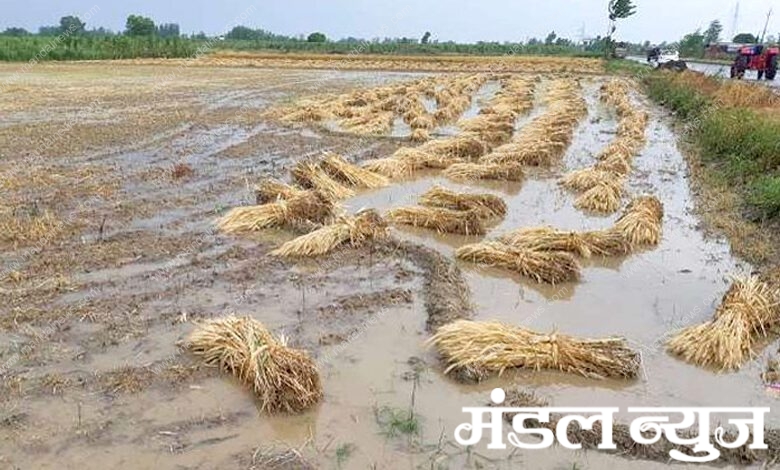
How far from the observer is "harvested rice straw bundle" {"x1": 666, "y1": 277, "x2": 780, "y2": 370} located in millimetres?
5080

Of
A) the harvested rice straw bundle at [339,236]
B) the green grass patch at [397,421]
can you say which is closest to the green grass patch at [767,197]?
the harvested rice straw bundle at [339,236]

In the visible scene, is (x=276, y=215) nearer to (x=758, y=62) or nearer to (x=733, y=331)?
(x=733, y=331)

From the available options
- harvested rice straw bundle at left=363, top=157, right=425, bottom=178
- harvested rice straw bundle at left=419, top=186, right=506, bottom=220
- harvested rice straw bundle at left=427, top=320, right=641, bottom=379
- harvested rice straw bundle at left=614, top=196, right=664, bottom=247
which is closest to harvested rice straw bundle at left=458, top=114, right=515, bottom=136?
harvested rice straw bundle at left=363, top=157, right=425, bottom=178

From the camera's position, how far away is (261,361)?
4383 millimetres

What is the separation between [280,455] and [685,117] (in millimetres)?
18279

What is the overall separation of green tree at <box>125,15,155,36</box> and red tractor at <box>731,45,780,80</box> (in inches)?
2045

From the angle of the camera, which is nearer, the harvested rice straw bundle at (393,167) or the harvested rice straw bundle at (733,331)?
the harvested rice straw bundle at (733,331)

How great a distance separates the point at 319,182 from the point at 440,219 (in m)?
2.22

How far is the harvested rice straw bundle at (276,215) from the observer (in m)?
7.70

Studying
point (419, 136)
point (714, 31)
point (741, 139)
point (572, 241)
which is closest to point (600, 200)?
point (572, 241)

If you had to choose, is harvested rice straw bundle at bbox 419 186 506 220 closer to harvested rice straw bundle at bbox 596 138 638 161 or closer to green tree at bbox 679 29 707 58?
harvested rice straw bundle at bbox 596 138 638 161

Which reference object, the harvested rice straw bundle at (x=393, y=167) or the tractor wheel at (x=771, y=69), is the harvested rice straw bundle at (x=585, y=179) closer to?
the harvested rice straw bundle at (x=393, y=167)

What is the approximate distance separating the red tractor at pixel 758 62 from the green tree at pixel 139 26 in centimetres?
5193

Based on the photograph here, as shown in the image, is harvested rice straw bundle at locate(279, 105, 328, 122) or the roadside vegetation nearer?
the roadside vegetation
